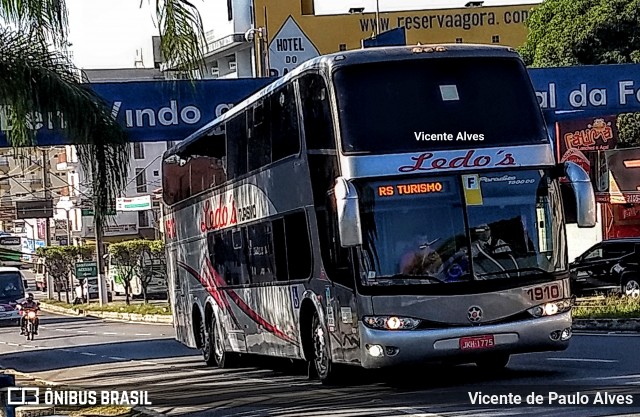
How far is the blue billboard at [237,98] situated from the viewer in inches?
893

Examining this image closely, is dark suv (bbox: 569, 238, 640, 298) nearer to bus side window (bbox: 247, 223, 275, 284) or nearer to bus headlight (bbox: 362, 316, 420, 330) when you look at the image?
bus side window (bbox: 247, 223, 275, 284)

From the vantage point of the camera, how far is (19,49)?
41.3ft

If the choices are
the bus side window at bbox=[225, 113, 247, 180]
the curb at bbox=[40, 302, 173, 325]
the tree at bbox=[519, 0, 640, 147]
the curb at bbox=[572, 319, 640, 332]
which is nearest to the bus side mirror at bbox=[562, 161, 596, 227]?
the bus side window at bbox=[225, 113, 247, 180]

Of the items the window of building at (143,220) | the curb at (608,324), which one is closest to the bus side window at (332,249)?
the curb at (608,324)

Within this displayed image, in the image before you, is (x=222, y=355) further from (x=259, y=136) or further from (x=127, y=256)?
(x=127, y=256)

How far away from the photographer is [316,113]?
542 inches

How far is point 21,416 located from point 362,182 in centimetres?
454

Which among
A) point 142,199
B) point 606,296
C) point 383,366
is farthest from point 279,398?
point 142,199

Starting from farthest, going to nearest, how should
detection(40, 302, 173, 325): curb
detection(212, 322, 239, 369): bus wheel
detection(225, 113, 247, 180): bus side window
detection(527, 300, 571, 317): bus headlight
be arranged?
detection(40, 302, 173, 325): curb
detection(212, 322, 239, 369): bus wheel
detection(225, 113, 247, 180): bus side window
detection(527, 300, 571, 317): bus headlight

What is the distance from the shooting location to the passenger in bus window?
1281cm

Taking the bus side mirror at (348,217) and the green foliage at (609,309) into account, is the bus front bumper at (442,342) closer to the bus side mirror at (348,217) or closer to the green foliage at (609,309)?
the bus side mirror at (348,217)

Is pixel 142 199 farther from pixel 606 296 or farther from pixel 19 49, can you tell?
pixel 19 49

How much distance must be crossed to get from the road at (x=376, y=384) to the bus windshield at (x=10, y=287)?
23.3m

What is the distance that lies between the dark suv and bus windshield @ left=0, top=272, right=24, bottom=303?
82.6ft
